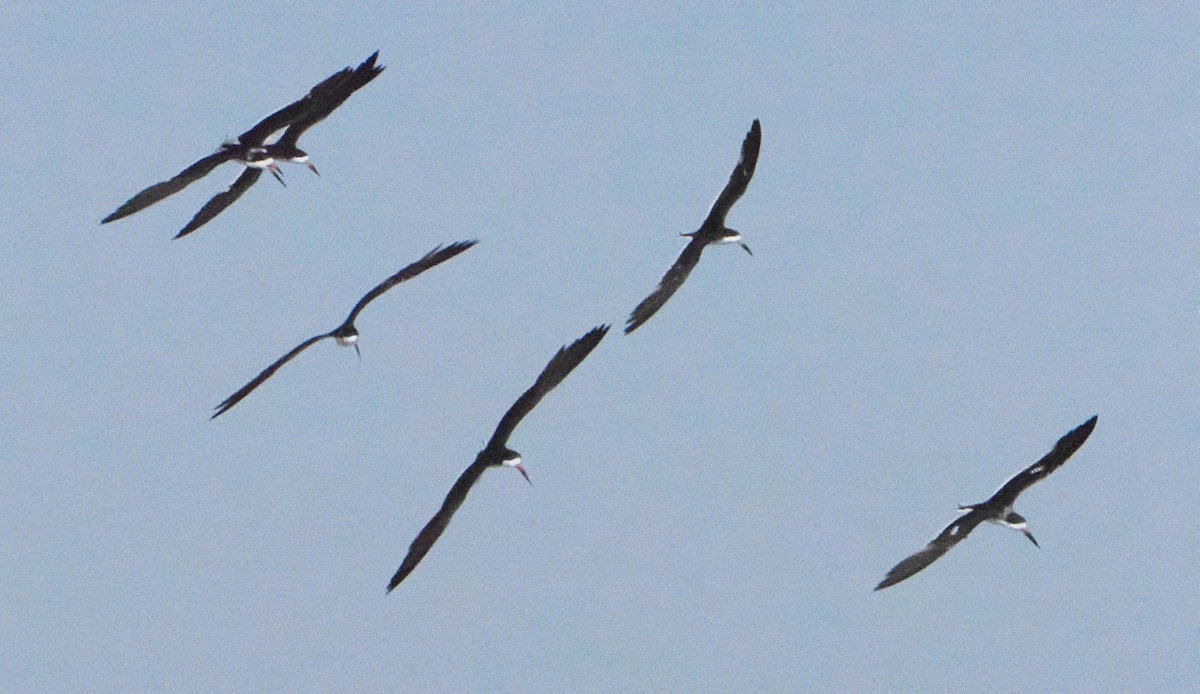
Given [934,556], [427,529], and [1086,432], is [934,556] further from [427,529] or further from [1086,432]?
[427,529]

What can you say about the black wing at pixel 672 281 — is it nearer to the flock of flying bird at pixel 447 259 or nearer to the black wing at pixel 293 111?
the flock of flying bird at pixel 447 259

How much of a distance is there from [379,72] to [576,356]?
22.9ft

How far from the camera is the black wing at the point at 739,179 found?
37.4 metres

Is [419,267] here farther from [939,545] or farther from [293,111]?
[939,545]

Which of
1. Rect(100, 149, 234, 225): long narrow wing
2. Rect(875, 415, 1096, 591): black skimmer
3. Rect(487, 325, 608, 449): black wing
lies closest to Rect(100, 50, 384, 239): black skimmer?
Rect(100, 149, 234, 225): long narrow wing

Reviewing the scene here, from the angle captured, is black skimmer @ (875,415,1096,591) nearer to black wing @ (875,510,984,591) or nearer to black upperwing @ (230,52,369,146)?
black wing @ (875,510,984,591)

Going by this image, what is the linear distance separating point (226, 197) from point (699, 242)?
10.7m

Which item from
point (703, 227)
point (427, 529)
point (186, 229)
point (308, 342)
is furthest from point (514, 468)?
point (186, 229)

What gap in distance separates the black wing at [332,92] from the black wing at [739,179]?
730cm

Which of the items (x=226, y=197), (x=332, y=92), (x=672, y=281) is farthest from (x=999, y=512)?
(x=226, y=197)

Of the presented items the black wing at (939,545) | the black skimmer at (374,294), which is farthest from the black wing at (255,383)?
the black wing at (939,545)

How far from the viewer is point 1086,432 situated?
124 ft

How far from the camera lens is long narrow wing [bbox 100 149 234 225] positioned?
3550cm

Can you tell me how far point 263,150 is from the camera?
40.2 meters
